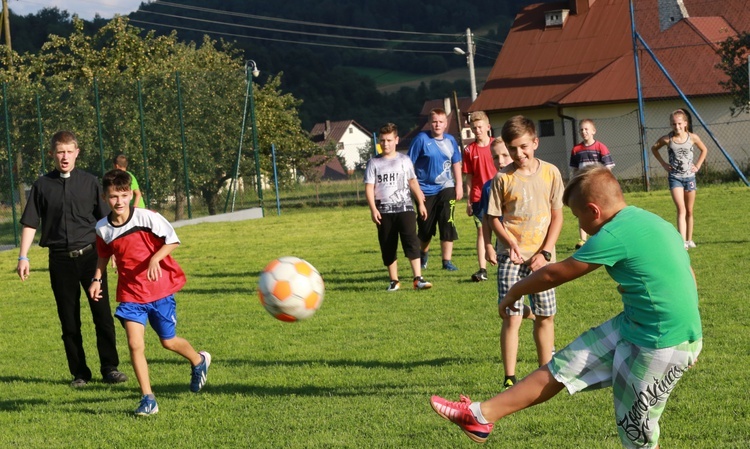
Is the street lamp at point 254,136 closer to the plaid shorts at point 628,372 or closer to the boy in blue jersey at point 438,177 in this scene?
the boy in blue jersey at point 438,177

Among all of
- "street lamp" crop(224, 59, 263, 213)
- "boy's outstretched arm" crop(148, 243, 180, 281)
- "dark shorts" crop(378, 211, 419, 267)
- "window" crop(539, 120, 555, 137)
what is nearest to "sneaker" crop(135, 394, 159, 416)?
"boy's outstretched arm" crop(148, 243, 180, 281)

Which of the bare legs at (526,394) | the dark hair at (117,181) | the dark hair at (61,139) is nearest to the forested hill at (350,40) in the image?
the dark hair at (61,139)

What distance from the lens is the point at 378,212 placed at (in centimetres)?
1125

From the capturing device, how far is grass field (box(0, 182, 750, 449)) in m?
5.52

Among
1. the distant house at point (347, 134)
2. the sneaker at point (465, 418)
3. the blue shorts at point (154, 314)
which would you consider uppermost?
the distant house at point (347, 134)

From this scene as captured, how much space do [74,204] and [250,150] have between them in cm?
2157

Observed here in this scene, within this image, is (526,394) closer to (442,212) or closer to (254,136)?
(442,212)

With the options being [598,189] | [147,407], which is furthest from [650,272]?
[147,407]

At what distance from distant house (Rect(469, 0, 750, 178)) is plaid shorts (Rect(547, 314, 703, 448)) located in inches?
1116

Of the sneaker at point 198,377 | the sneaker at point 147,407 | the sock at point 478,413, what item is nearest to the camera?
the sock at point 478,413

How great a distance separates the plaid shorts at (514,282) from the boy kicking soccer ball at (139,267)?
2.25 meters

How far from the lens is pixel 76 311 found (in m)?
7.83

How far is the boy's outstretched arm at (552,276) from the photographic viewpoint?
4.01m

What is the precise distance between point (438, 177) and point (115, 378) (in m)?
6.07
